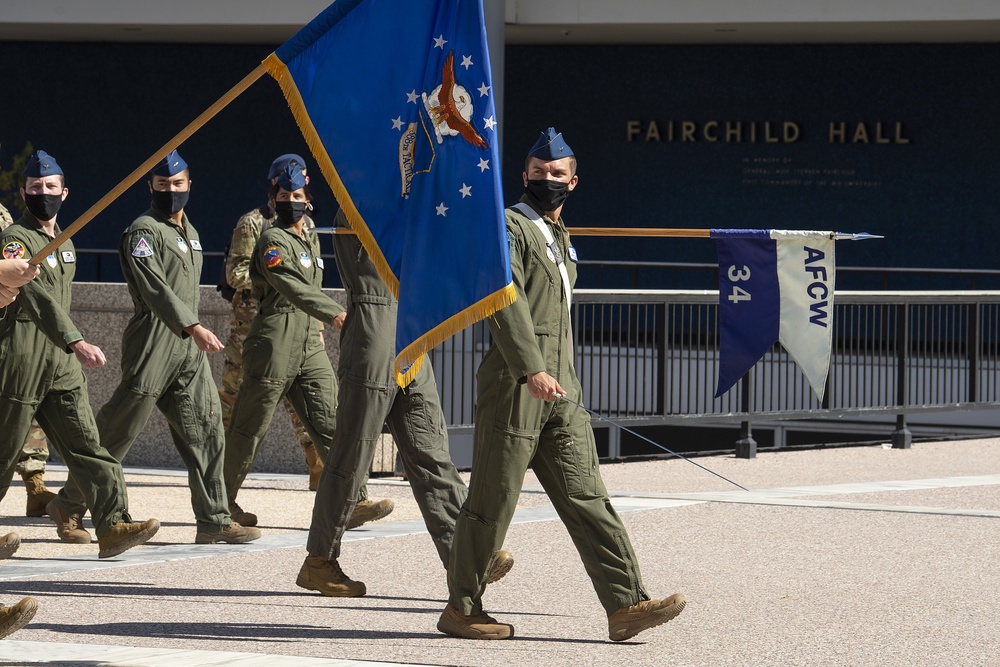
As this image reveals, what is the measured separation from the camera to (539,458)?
6203 mm

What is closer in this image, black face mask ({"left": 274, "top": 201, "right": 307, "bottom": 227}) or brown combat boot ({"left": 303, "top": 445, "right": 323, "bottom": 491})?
black face mask ({"left": 274, "top": 201, "right": 307, "bottom": 227})

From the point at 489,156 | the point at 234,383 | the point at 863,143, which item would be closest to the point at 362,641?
the point at 489,156

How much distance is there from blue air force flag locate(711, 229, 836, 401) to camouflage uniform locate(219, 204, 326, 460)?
3653 millimetres

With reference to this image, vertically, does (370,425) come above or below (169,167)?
below

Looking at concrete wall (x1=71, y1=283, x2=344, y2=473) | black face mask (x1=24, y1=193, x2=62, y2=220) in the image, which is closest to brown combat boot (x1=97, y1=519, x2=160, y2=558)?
black face mask (x1=24, y1=193, x2=62, y2=220)

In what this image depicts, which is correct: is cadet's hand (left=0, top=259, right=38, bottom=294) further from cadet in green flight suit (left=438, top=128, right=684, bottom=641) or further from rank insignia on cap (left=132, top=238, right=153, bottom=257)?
rank insignia on cap (left=132, top=238, right=153, bottom=257)

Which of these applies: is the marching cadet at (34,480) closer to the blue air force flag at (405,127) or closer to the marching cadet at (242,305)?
the marching cadet at (242,305)

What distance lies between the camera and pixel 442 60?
19.7 feet

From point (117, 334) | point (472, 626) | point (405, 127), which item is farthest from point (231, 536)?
point (117, 334)

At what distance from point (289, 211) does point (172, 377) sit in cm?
107

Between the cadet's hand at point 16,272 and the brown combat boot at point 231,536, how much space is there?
2714mm

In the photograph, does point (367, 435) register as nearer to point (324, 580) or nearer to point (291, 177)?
point (324, 580)

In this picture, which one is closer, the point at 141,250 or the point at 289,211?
the point at 141,250

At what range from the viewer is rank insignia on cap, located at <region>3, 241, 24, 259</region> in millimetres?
7465
